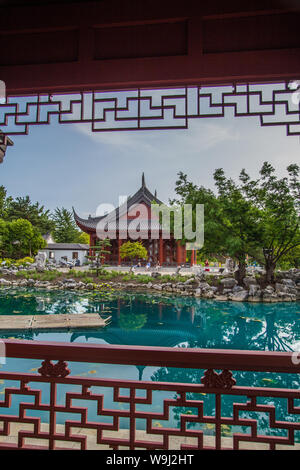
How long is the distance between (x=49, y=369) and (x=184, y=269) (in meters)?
14.6

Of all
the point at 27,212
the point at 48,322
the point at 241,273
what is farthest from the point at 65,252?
the point at 48,322

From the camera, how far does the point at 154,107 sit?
174 cm

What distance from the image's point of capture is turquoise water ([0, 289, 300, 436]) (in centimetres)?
360

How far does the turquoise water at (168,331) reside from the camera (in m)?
3.60

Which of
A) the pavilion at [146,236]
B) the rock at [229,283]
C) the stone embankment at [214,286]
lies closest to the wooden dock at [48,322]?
the stone embankment at [214,286]

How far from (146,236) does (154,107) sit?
50.7 ft

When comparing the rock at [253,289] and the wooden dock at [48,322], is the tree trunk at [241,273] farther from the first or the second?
the wooden dock at [48,322]

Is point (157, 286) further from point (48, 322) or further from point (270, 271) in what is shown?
point (48, 322)

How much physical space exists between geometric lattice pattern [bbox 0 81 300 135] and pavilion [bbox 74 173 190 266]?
1481 cm

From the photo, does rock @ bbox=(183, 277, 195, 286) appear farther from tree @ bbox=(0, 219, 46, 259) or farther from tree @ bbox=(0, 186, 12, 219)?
tree @ bbox=(0, 186, 12, 219)
